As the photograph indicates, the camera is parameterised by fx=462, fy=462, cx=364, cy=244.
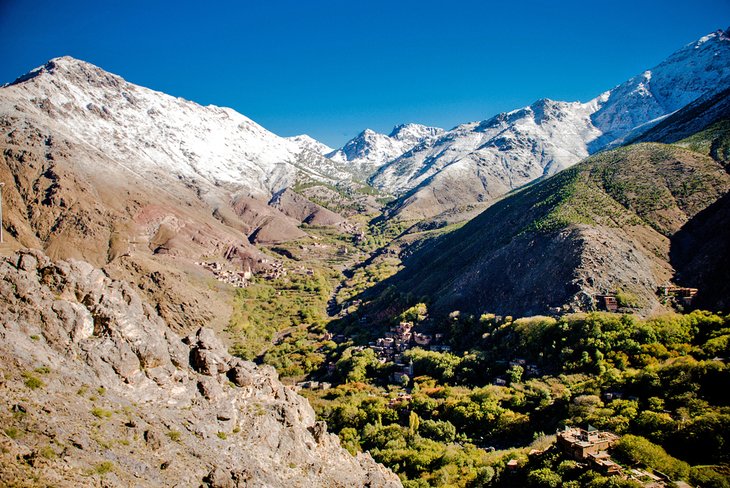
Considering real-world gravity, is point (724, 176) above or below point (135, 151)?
below

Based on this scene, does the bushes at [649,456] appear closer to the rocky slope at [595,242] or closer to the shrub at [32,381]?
the shrub at [32,381]

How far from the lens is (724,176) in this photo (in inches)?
2975

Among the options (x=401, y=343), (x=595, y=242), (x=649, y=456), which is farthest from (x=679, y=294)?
(x=649, y=456)

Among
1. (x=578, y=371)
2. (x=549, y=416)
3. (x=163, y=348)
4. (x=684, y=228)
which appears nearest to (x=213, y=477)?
(x=163, y=348)

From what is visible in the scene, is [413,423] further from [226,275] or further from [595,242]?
[226,275]

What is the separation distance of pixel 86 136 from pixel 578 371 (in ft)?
595

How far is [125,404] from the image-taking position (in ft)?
57.7

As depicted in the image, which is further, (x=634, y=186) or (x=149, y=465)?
(x=634, y=186)

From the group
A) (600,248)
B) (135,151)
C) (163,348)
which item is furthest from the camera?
(135,151)

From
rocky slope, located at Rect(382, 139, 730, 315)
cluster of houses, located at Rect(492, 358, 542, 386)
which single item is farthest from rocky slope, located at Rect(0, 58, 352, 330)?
cluster of houses, located at Rect(492, 358, 542, 386)

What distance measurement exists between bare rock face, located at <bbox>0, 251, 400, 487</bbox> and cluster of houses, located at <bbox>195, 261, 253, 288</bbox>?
95321 mm

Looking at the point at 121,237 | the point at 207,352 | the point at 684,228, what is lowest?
the point at 207,352

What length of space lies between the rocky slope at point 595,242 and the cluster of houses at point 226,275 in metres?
46.3

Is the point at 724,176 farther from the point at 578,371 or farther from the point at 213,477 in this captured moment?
the point at 213,477
